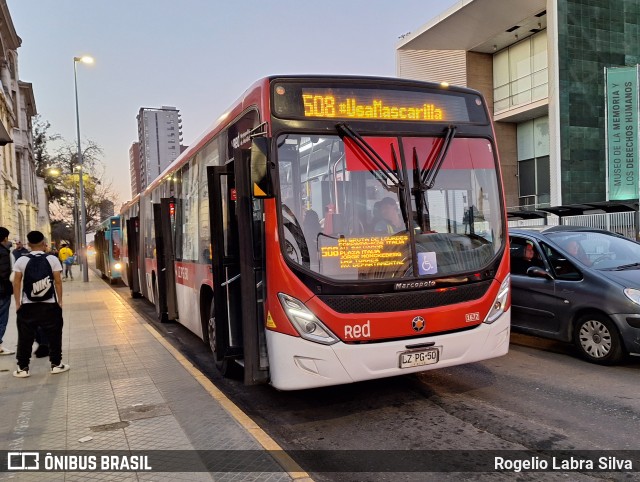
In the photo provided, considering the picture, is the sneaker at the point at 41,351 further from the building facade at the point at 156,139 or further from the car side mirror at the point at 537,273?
the building facade at the point at 156,139

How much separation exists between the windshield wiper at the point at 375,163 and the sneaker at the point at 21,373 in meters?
5.15

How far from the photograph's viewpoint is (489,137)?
218 inches

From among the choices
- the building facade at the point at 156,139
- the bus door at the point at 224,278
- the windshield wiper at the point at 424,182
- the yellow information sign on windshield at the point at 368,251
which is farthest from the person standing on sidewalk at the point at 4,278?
the building facade at the point at 156,139

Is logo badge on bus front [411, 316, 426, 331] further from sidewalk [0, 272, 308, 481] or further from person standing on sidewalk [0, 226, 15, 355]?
person standing on sidewalk [0, 226, 15, 355]

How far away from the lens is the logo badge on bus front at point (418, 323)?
15.6 feet

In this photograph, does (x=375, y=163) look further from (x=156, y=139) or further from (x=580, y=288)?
(x=156, y=139)

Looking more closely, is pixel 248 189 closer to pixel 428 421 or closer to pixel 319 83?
Answer: pixel 319 83

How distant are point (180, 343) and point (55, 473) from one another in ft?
18.4

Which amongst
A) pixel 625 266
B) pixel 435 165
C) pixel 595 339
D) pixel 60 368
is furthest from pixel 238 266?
pixel 625 266

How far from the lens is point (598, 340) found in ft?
21.6

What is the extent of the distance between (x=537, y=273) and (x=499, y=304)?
2.36 metres

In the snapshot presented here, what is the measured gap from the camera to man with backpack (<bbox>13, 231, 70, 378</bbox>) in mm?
6621

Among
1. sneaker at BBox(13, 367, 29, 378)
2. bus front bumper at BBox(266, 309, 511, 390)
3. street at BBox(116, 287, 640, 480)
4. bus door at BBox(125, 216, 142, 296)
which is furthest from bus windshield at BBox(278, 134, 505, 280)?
bus door at BBox(125, 216, 142, 296)

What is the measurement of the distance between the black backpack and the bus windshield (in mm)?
3765
